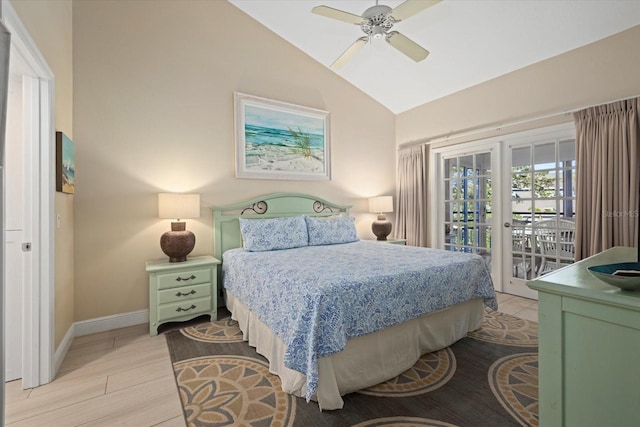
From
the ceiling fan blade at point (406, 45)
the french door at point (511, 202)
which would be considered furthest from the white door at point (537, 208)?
the ceiling fan blade at point (406, 45)

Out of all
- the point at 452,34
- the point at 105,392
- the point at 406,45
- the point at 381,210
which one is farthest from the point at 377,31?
the point at 105,392

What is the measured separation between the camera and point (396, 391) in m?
1.90

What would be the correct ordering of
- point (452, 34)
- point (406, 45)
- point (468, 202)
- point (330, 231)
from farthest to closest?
point (468, 202)
point (330, 231)
point (452, 34)
point (406, 45)

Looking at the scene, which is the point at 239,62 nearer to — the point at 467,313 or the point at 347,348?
the point at 347,348

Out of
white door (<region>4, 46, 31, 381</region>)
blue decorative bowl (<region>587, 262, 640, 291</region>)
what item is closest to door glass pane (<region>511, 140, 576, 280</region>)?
blue decorative bowl (<region>587, 262, 640, 291</region>)

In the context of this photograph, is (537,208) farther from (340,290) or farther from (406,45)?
(340,290)

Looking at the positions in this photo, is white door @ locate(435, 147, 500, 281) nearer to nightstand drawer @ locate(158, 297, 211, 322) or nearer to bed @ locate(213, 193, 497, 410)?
bed @ locate(213, 193, 497, 410)

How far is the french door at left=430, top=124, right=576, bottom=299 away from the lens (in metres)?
3.46

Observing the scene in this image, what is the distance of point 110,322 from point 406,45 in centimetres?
382

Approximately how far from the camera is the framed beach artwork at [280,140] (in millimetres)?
3705

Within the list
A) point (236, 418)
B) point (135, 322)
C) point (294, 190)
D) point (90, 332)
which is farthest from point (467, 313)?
A: point (90, 332)

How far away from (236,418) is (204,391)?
0.37m

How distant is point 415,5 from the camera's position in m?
2.19

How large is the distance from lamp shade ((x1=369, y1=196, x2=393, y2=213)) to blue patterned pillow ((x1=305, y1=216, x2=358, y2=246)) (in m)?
0.67
